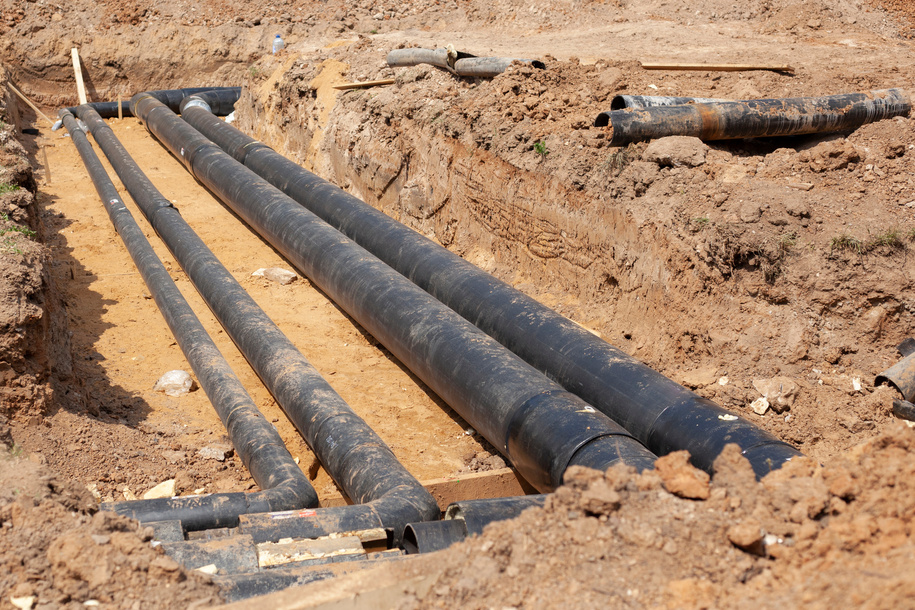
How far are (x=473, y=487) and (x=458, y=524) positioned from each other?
1699mm

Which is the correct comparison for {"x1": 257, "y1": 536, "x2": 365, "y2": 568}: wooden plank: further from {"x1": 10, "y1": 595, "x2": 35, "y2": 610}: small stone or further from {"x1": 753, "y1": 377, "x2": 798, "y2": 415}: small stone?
{"x1": 753, "y1": 377, "x2": 798, "y2": 415}: small stone

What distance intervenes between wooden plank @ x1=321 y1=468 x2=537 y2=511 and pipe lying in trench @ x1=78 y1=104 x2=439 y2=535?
484 mm

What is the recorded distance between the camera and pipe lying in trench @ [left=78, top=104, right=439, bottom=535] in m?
4.59

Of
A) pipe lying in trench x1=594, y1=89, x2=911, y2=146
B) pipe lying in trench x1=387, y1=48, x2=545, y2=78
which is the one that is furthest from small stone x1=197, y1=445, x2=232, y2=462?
pipe lying in trench x1=387, y1=48, x2=545, y2=78

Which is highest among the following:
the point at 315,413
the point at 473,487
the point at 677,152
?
the point at 677,152

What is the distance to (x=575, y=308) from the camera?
25.1ft

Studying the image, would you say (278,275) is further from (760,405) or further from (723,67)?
(723,67)

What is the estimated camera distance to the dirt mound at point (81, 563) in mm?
2754

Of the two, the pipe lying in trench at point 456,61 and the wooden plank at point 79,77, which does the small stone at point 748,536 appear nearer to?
A: the pipe lying in trench at point 456,61

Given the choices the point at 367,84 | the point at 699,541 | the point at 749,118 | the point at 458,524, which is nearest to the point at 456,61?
the point at 367,84

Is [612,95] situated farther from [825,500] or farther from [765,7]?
[765,7]

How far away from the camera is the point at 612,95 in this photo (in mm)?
8938

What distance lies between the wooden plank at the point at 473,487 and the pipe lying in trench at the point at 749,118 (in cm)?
396

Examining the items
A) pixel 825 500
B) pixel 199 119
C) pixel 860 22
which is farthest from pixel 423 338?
pixel 860 22
